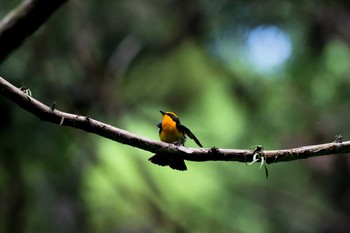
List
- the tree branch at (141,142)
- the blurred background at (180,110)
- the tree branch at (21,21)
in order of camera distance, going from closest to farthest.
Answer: the tree branch at (141,142), the tree branch at (21,21), the blurred background at (180,110)

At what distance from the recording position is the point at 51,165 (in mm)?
4430

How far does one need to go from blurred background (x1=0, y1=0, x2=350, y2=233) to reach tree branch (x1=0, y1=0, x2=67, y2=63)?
925 mm

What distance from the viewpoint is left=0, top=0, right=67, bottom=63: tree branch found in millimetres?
2998

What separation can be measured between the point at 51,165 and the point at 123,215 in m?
1.58

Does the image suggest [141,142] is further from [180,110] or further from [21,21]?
[180,110]

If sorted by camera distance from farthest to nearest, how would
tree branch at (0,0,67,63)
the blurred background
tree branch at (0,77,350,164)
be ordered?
1. the blurred background
2. tree branch at (0,0,67,63)
3. tree branch at (0,77,350,164)

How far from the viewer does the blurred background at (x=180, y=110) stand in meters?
4.25

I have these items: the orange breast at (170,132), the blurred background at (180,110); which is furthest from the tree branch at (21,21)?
the orange breast at (170,132)

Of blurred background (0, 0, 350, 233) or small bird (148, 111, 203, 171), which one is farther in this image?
blurred background (0, 0, 350, 233)

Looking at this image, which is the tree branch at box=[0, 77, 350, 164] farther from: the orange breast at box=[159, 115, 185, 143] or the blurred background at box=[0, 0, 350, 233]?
the blurred background at box=[0, 0, 350, 233]

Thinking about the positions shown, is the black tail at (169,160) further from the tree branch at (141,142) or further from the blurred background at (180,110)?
the blurred background at (180,110)

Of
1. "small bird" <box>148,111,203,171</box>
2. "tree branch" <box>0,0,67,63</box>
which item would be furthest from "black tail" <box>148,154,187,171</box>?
"tree branch" <box>0,0,67,63</box>

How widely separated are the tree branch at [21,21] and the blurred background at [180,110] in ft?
3.04

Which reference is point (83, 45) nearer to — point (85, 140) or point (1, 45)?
point (85, 140)
